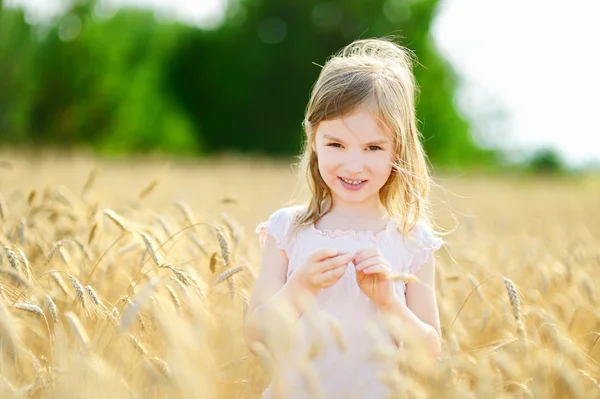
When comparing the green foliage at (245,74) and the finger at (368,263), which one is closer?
the finger at (368,263)

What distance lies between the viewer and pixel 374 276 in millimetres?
2072

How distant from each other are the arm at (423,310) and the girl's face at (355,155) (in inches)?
13.4

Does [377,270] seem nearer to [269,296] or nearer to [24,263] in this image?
[269,296]

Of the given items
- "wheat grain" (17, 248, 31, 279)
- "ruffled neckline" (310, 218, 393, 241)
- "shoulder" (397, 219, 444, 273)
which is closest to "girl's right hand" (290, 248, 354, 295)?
"ruffled neckline" (310, 218, 393, 241)

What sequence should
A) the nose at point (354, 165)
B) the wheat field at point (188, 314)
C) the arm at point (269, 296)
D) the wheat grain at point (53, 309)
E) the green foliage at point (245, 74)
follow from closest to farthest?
the wheat field at point (188, 314) < the wheat grain at point (53, 309) < the arm at point (269, 296) < the nose at point (354, 165) < the green foliage at point (245, 74)

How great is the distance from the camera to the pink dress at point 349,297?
85.4 inches

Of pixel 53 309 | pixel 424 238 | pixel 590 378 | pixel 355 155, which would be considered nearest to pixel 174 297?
pixel 53 309

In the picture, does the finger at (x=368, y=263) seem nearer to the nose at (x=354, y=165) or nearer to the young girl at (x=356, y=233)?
the young girl at (x=356, y=233)

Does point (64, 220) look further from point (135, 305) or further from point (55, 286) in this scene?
point (135, 305)

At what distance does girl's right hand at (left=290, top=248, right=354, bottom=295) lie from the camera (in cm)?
201

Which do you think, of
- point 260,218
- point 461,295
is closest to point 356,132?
point 461,295

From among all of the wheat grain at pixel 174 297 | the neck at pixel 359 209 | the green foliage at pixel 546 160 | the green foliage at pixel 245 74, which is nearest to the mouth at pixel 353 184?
the neck at pixel 359 209

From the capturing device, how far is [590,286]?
2920mm

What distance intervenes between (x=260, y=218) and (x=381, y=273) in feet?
13.7
